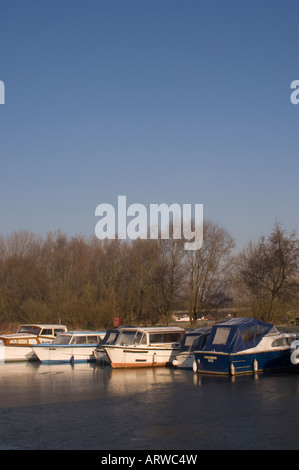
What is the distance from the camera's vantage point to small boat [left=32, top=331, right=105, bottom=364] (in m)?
35.8

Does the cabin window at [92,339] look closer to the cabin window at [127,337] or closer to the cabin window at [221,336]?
the cabin window at [127,337]

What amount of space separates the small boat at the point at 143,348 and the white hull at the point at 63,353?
441cm

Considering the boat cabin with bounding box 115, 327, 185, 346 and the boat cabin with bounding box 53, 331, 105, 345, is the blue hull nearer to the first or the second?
the boat cabin with bounding box 115, 327, 185, 346

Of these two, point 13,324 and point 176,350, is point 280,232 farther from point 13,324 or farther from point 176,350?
point 13,324

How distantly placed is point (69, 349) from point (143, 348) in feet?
21.2

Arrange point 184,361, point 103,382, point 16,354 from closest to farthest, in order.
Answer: point 103,382 → point 184,361 → point 16,354

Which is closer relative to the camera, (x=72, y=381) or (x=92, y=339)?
(x=72, y=381)

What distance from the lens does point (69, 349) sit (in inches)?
1412

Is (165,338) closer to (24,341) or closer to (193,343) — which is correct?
(193,343)

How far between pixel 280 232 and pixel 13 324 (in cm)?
3371

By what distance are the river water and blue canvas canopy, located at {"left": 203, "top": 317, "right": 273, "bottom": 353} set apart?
1.56m

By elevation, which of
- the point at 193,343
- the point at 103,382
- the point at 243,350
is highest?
the point at 243,350

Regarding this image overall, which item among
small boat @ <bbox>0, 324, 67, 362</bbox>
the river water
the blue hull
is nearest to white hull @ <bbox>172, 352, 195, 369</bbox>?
the river water

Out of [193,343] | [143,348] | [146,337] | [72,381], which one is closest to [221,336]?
[193,343]
